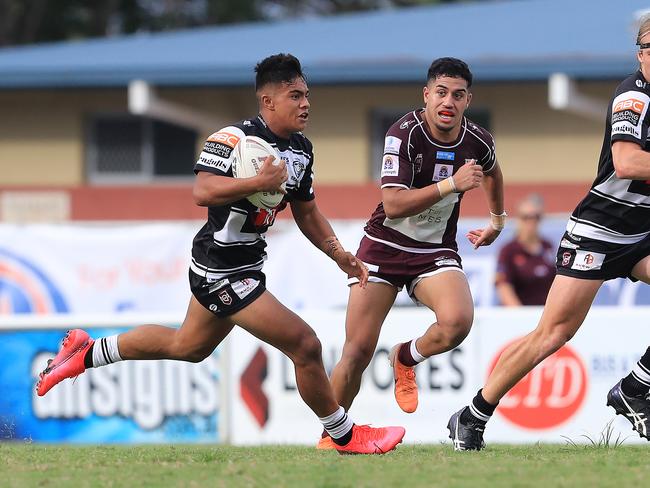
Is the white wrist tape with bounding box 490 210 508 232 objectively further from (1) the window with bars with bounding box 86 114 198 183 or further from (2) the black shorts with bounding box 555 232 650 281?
(1) the window with bars with bounding box 86 114 198 183

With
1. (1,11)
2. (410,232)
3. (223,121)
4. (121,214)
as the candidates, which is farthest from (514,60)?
(1,11)

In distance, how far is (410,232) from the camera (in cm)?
833

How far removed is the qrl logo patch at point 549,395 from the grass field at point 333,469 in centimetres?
346

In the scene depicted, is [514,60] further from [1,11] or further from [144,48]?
[1,11]

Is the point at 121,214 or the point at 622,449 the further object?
the point at 121,214

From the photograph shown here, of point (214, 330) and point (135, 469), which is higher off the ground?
point (214, 330)

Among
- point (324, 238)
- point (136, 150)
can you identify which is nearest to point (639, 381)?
point (324, 238)

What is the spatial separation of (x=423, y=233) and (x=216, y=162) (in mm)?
1715

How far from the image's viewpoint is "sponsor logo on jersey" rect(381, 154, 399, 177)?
802cm

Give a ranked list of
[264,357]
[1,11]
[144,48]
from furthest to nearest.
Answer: [1,11] < [144,48] < [264,357]

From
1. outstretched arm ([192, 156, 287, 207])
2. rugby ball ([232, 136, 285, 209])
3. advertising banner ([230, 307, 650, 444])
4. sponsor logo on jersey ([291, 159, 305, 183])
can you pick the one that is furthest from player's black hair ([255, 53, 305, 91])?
advertising banner ([230, 307, 650, 444])

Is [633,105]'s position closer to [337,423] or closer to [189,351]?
[337,423]

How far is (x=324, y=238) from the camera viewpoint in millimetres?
7875

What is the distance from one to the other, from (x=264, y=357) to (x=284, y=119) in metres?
4.93
